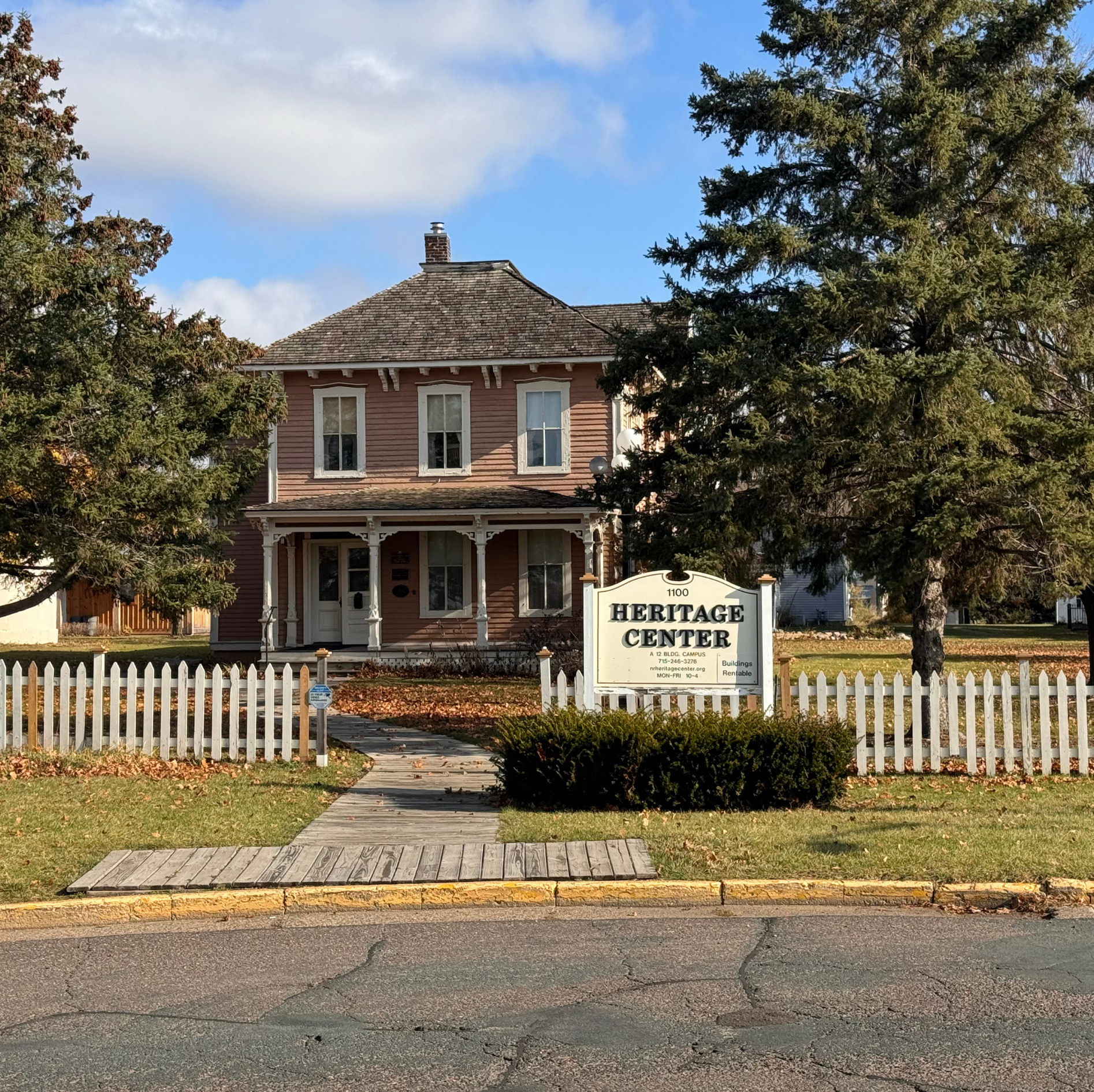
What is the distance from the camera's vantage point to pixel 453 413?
27703mm

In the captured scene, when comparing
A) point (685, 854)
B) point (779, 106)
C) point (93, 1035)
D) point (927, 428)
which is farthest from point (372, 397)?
point (93, 1035)

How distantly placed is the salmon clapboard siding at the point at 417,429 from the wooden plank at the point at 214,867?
18.2 meters

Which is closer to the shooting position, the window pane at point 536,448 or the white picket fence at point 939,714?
the white picket fence at point 939,714

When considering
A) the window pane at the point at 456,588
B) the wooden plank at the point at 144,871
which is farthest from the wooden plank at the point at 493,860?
the window pane at the point at 456,588

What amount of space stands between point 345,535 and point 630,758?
18750 mm

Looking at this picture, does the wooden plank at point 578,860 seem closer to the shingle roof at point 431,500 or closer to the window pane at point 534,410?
the shingle roof at point 431,500

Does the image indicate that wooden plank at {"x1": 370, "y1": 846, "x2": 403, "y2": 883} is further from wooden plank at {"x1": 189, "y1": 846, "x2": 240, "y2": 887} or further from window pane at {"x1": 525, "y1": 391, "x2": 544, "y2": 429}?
window pane at {"x1": 525, "y1": 391, "x2": 544, "y2": 429}

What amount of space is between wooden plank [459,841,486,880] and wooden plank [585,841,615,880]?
75 centimetres

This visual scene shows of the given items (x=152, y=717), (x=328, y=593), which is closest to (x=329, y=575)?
(x=328, y=593)

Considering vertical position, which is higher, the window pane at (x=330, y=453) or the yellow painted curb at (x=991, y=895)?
the window pane at (x=330, y=453)

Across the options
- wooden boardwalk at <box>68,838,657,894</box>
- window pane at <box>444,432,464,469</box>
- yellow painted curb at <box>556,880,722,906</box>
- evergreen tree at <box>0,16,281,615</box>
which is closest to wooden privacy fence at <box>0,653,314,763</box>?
evergreen tree at <box>0,16,281,615</box>

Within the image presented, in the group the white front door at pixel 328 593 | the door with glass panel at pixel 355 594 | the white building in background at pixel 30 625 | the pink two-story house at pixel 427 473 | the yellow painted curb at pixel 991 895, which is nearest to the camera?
the yellow painted curb at pixel 991 895

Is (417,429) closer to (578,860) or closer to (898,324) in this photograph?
(898,324)

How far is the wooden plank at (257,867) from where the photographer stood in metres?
8.34
